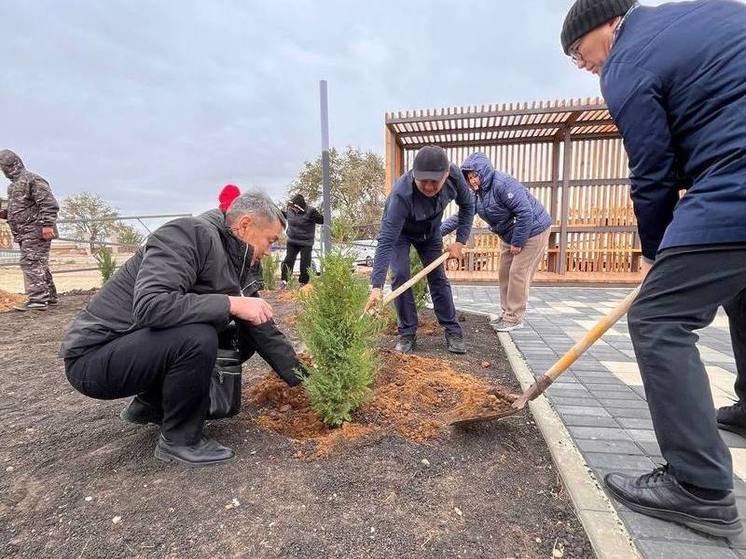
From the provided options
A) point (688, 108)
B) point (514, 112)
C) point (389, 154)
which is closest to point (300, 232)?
point (389, 154)

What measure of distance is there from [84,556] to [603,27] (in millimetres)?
2784

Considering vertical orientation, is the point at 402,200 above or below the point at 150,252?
above

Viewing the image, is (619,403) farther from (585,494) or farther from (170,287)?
(170,287)

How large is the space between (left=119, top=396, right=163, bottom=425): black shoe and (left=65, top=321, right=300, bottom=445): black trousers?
233 millimetres

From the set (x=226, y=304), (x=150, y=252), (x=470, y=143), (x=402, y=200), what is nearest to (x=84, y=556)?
(x=226, y=304)

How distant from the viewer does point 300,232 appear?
890 centimetres

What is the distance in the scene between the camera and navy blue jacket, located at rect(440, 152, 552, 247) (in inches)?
191

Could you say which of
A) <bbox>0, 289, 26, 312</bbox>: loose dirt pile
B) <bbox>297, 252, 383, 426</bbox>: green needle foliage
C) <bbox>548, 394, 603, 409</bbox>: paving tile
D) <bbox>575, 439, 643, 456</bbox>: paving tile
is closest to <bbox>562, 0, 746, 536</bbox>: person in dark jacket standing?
<bbox>575, 439, 643, 456</bbox>: paving tile

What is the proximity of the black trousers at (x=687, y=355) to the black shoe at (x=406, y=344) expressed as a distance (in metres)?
2.57

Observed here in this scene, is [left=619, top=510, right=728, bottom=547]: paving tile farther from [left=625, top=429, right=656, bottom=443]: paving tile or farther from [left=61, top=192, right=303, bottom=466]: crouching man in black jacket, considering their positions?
[left=61, top=192, right=303, bottom=466]: crouching man in black jacket

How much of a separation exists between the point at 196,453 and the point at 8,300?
7334mm

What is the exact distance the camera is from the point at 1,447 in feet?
7.80

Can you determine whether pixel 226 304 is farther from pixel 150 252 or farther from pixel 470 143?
pixel 470 143

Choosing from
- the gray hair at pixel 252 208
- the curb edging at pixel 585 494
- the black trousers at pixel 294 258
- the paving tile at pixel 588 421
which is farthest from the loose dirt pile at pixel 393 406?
the black trousers at pixel 294 258
